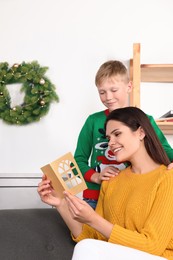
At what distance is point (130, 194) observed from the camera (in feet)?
4.83

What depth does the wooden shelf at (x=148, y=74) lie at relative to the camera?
239cm

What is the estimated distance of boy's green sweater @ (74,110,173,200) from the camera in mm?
1912

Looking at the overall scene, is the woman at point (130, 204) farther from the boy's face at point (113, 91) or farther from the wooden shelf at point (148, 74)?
the wooden shelf at point (148, 74)

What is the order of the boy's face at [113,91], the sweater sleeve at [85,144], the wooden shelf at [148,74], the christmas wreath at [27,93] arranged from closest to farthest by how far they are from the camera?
the boy's face at [113,91]
the sweater sleeve at [85,144]
the wooden shelf at [148,74]
the christmas wreath at [27,93]

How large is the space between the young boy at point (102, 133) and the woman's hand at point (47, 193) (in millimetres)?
260

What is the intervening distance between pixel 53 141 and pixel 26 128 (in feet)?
0.66

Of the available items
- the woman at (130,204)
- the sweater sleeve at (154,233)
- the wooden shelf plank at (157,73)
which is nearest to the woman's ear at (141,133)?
the woman at (130,204)

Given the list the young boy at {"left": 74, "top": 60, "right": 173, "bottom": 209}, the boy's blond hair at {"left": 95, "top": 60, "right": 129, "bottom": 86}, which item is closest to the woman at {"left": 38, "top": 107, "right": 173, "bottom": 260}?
the young boy at {"left": 74, "top": 60, "right": 173, "bottom": 209}

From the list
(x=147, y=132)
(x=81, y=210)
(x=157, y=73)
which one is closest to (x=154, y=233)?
(x=81, y=210)

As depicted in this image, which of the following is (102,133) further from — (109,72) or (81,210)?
(81,210)

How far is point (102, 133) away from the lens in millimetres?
1958

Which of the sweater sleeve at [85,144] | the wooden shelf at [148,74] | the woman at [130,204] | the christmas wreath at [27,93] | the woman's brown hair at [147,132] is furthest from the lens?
the christmas wreath at [27,93]

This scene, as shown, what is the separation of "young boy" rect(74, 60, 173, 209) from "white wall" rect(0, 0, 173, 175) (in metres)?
0.77

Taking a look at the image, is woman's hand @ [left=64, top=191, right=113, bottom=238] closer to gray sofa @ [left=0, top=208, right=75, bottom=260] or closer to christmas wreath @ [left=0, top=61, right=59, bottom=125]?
gray sofa @ [left=0, top=208, right=75, bottom=260]
